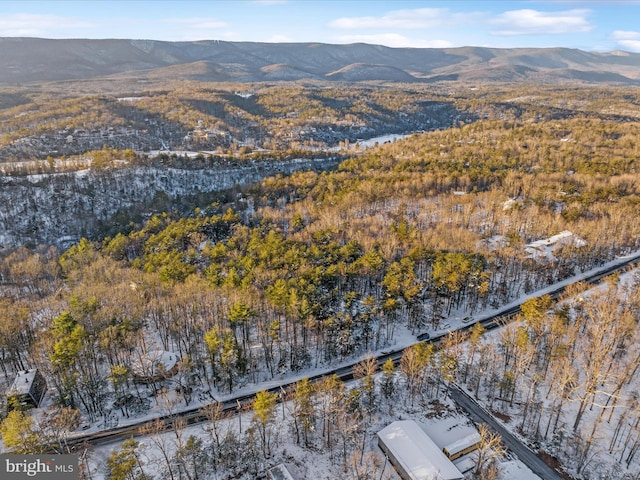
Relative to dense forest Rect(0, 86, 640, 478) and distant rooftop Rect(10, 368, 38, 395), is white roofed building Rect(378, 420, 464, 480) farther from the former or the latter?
distant rooftop Rect(10, 368, 38, 395)

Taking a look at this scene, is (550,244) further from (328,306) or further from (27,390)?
(27,390)

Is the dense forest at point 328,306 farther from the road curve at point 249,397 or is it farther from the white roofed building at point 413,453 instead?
the white roofed building at point 413,453

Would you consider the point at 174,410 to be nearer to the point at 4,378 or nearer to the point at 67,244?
the point at 4,378

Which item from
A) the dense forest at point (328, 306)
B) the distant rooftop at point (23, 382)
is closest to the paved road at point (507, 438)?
the dense forest at point (328, 306)

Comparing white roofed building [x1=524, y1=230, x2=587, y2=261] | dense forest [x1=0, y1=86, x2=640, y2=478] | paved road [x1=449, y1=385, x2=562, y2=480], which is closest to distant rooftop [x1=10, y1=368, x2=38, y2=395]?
dense forest [x1=0, y1=86, x2=640, y2=478]

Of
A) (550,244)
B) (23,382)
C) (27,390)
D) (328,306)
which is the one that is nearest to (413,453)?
(328,306)

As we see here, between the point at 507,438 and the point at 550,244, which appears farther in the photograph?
the point at 550,244
